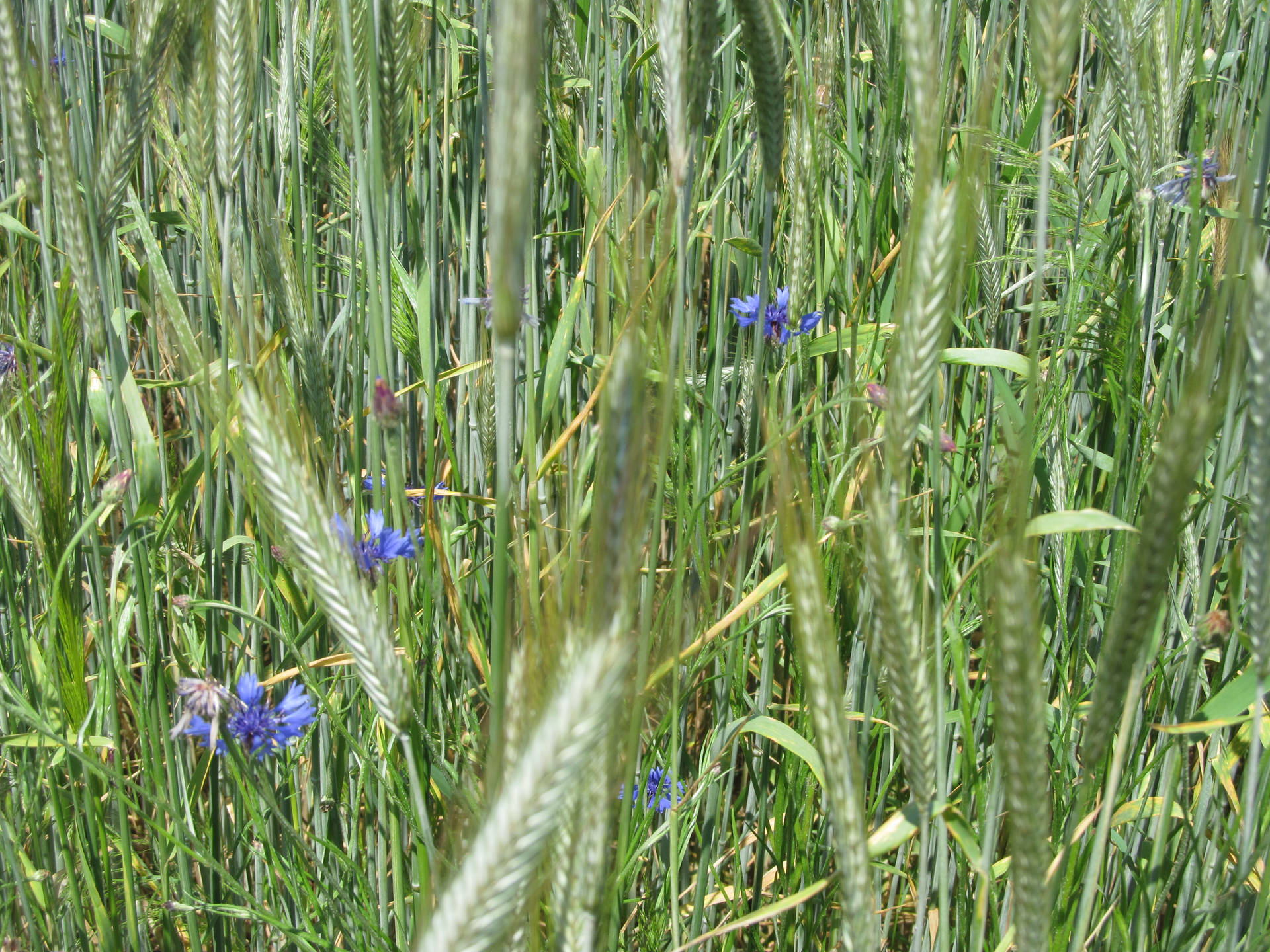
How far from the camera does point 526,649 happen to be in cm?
44

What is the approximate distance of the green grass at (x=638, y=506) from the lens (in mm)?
480

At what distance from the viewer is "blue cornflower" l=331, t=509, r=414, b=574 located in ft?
2.55

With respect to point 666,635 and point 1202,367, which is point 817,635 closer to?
point 1202,367

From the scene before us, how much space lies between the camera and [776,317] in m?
1.33

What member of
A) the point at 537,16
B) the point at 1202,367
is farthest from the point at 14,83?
the point at 1202,367

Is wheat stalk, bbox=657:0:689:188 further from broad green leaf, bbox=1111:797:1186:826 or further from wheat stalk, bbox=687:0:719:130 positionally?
broad green leaf, bbox=1111:797:1186:826

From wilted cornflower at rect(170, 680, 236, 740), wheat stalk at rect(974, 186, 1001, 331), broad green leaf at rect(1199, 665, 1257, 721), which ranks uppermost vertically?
wheat stalk at rect(974, 186, 1001, 331)

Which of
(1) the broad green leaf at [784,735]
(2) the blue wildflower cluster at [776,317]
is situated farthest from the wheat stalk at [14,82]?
(1) the broad green leaf at [784,735]

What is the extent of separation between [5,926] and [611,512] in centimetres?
80

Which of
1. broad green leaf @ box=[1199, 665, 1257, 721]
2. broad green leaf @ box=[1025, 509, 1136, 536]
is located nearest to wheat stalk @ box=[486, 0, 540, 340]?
broad green leaf @ box=[1025, 509, 1136, 536]

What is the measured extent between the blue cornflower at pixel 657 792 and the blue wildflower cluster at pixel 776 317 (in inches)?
19.5

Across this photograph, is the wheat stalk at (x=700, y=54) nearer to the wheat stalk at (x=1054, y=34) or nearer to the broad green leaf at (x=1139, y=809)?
the wheat stalk at (x=1054, y=34)

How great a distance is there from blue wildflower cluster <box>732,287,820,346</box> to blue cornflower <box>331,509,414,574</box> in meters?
0.44

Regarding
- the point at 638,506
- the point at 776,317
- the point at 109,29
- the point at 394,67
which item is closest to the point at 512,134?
the point at 638,506
